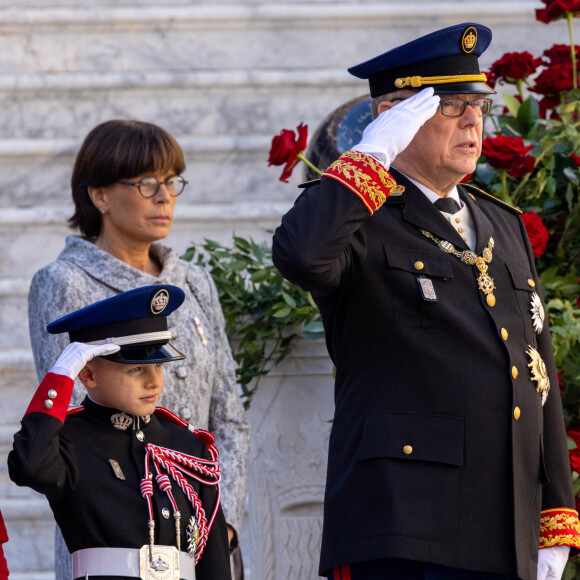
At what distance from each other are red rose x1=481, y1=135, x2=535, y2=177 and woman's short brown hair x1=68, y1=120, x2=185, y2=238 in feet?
2.85

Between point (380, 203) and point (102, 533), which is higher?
point (380, 203)

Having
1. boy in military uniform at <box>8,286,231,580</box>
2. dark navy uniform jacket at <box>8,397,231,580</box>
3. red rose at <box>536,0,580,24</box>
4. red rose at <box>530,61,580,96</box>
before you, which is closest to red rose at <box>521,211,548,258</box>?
red rose at <box>530,61,580,96</box>

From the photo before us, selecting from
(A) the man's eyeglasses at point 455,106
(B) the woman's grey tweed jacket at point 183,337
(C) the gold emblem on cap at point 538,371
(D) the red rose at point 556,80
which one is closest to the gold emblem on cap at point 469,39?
(A) the man's eyeglasses at point 455,106

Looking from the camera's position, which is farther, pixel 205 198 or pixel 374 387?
pixel 205 198

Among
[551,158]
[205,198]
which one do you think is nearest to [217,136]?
[205,198]

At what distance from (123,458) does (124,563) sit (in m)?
0.23

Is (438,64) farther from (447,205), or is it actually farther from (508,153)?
(508,153)

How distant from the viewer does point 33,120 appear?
20.2 ft

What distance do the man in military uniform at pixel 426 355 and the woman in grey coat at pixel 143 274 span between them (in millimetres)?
677

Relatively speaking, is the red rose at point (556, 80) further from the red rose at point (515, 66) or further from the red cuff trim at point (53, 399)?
the red cuff trim at point (53, 399)

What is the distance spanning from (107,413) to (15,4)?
404 cm

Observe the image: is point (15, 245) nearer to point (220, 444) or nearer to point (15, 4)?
point (15, 4)

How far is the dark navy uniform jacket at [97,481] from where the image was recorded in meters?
2.43

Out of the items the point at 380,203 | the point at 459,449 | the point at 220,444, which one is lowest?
the point at 220,444
